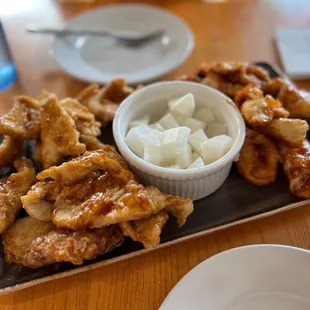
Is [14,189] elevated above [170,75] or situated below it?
above

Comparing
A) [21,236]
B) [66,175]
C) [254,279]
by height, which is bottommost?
[254,279]

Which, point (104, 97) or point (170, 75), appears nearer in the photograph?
point (104, 97)

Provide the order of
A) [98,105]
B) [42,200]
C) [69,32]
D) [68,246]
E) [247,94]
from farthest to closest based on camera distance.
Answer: [69,32] → [98,105] → [247,94] → [42,200] → [68,246]

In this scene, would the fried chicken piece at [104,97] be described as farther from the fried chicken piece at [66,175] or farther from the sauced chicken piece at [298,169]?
the sauced chicken piece at [298,169]

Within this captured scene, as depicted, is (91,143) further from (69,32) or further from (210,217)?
(69,32)

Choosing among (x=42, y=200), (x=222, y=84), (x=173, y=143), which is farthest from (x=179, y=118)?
(x=42, y=200)

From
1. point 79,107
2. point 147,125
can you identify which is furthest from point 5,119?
point 147,125

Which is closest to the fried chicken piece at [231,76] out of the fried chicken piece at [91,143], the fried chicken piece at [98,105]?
the fried chicken piece at [98,105]

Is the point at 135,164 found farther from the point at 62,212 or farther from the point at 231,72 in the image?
the point at 231,72
